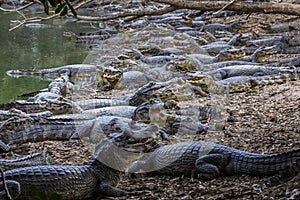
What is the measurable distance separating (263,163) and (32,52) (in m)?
10.3

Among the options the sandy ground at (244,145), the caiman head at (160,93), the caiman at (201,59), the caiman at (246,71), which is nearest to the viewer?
the sandy ground at (244,145)

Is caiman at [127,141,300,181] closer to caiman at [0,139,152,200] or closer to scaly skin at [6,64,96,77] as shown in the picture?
caiman at [0,139,152,200]

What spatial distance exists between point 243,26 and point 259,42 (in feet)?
11.1

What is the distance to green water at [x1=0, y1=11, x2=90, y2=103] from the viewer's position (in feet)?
31.9

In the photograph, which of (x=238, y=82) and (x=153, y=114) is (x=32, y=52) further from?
(x=153, y=114)

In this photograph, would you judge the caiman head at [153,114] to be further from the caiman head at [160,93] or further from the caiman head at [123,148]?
the caiman head at [123,148]

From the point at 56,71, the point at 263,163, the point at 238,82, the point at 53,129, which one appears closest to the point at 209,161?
the point at 263,163

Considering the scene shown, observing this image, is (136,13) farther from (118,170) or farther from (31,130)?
(118,170)

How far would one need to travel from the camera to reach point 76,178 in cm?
369

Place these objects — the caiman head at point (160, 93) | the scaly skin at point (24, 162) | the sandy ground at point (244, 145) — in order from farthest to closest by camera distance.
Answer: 1. the caiman head at point (160, 93)
2. the scaly skin at point (24, 162)
3. the sandy ground at point (244, 145)

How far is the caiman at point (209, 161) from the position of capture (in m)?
3.62

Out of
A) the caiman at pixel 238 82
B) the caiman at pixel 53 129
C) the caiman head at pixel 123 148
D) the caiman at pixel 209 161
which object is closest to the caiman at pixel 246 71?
the caiman at pixel 238 82

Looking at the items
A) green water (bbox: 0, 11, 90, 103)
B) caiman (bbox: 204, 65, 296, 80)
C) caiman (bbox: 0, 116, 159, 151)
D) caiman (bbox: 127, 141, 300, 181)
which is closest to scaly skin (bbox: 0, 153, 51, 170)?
caiman (bbox: 127, 141, 300, 181)

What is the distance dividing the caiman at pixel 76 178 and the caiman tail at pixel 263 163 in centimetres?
74
